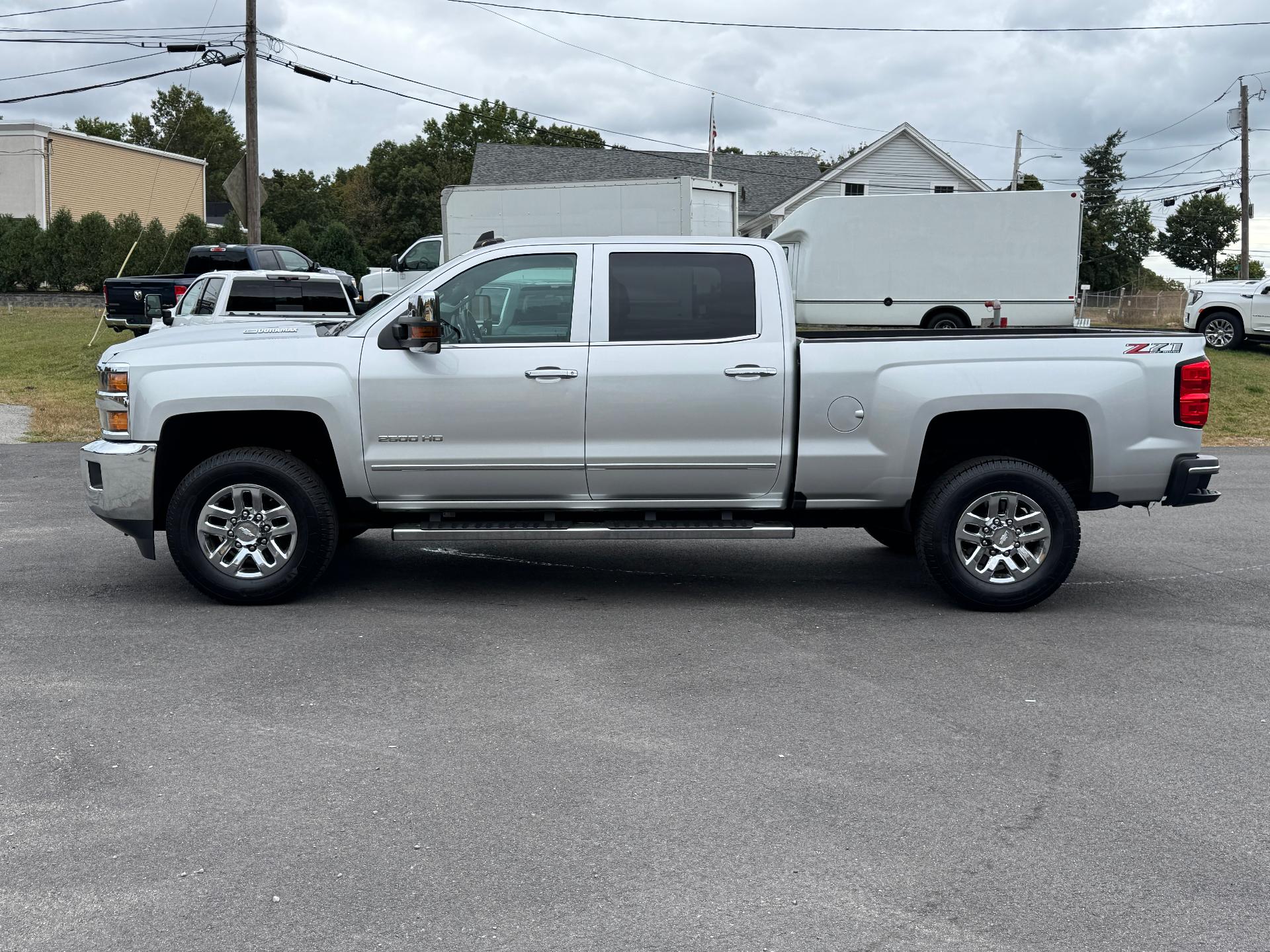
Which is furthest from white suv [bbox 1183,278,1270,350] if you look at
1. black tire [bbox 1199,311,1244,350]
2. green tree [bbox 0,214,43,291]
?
green tree [bbox 0,214,43,291]

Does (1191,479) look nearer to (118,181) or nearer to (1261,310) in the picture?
(1261,310)

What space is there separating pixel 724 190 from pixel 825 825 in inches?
894

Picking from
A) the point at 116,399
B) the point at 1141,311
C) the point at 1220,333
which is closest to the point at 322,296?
the point at 116,399

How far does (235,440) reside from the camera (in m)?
7.66

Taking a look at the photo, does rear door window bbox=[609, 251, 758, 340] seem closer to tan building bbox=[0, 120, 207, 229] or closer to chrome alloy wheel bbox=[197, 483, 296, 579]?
chrome alloy wheel bbox=[197, 483, 296, 579]

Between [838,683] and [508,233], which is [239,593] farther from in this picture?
[508,233]

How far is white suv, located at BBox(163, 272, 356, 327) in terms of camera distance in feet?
55.0

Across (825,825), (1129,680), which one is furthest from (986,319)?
(825,825)

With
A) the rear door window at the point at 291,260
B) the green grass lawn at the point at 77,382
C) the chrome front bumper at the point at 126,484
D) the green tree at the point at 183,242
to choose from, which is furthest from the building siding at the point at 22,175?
the chrome front bumper at the point at 126,484

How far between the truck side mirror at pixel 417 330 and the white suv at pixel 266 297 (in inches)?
383

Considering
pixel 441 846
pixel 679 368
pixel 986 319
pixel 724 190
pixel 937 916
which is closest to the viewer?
pixel 937 916

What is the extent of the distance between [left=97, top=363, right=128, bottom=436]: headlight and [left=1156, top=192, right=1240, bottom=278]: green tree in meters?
77.2

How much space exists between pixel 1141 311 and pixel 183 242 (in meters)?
32.4

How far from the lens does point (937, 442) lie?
7625 mm
